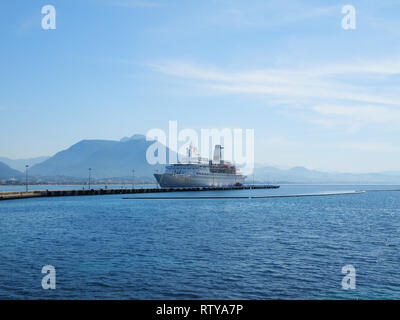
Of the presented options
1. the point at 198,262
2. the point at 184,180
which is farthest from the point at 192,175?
the point at 198,262

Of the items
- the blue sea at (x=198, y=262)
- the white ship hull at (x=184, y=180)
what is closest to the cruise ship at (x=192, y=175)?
the white ship hull at (x=184, y=180)

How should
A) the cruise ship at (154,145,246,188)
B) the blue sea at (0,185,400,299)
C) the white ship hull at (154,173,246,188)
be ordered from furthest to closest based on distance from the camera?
the cruise ship at (154,145,246,188), the white ship hull at (154,173,246,188), the blue sea at (0,185,400,299)

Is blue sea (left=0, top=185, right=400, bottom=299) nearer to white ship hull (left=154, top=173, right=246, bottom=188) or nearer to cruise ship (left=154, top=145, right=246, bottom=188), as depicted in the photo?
white ship hull (left=154, top=173, right=246, bottom=188)

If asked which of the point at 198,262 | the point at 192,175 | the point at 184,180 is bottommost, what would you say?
the point at 198,262

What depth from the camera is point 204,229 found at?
132 feet

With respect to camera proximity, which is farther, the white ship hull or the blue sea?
the white ship hull

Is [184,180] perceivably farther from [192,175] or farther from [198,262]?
[198,262]

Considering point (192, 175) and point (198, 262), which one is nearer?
point (198, 262)

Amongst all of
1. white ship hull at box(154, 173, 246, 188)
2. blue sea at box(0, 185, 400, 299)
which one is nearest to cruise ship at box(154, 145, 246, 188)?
white ship hull at box(154, 173, 246, 188)

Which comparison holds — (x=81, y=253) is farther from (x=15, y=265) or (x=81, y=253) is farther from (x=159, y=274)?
(x=159, y=274)
